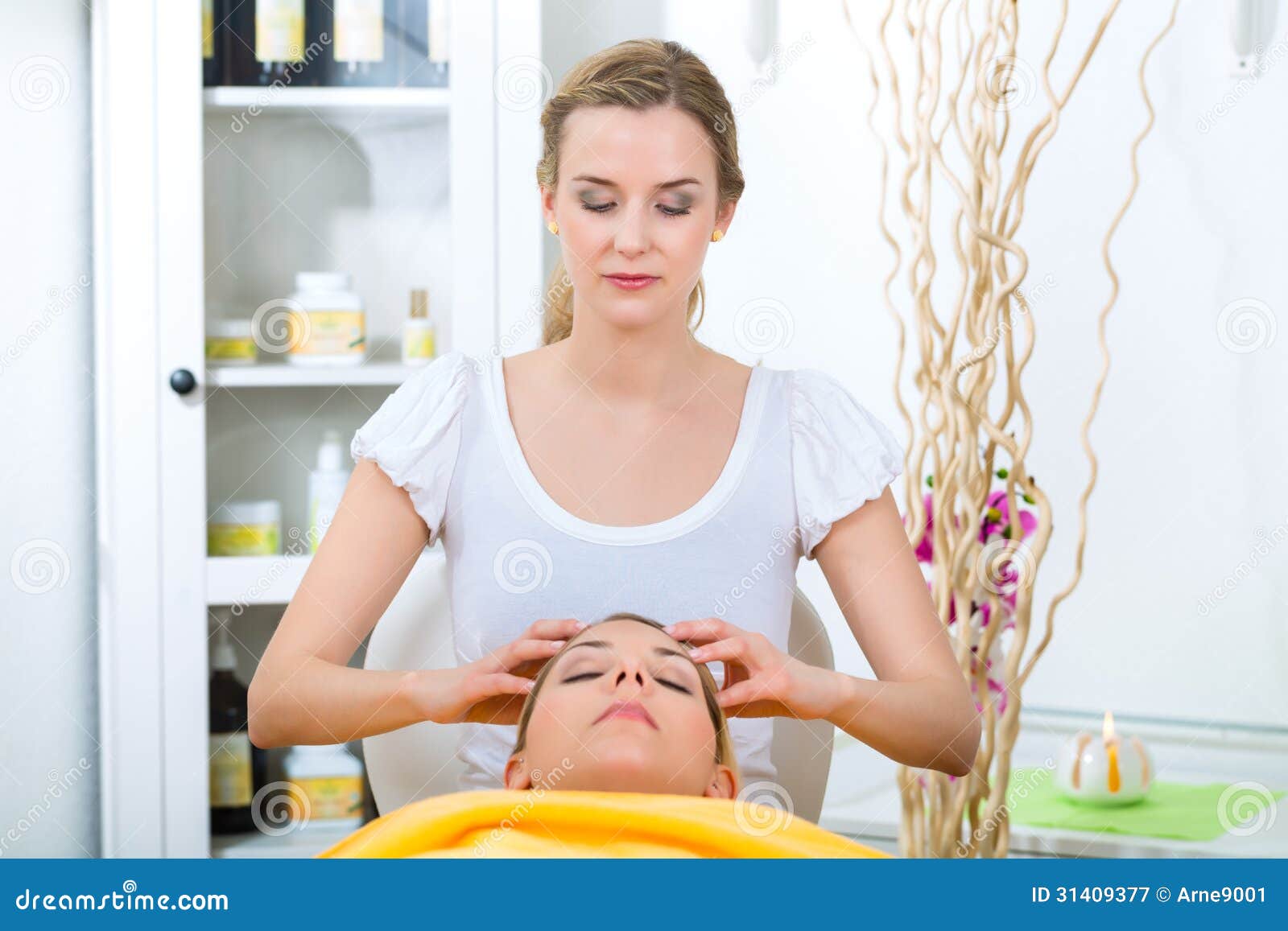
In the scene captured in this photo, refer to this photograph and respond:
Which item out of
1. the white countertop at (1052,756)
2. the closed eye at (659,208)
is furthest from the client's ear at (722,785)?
the white countertop at (1052,756)

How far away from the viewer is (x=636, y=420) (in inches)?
45.2

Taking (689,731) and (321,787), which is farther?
(321,787)

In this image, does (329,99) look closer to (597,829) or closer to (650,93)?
(650,93)

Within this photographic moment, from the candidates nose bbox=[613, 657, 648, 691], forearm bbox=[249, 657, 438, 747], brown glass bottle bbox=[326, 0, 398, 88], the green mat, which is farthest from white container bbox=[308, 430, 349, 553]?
the green mat

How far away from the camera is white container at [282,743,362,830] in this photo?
1658 mm

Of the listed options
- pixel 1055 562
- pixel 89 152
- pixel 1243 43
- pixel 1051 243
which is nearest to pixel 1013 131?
pixel 1051 243

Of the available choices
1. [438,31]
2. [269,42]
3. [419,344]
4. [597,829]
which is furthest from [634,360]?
[269,42]

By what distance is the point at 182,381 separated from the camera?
1.58 m

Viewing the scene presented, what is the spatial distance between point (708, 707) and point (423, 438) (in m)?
0.37

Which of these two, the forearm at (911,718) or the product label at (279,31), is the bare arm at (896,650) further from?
the product label at (279,31)

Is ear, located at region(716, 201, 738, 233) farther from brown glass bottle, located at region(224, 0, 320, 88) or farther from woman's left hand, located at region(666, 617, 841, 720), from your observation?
brown glass bottle, located at region(224, 0, 320, 88)

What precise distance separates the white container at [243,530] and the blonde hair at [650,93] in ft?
2.44

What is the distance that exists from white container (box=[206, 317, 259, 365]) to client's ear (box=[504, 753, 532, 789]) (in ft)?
3.01
